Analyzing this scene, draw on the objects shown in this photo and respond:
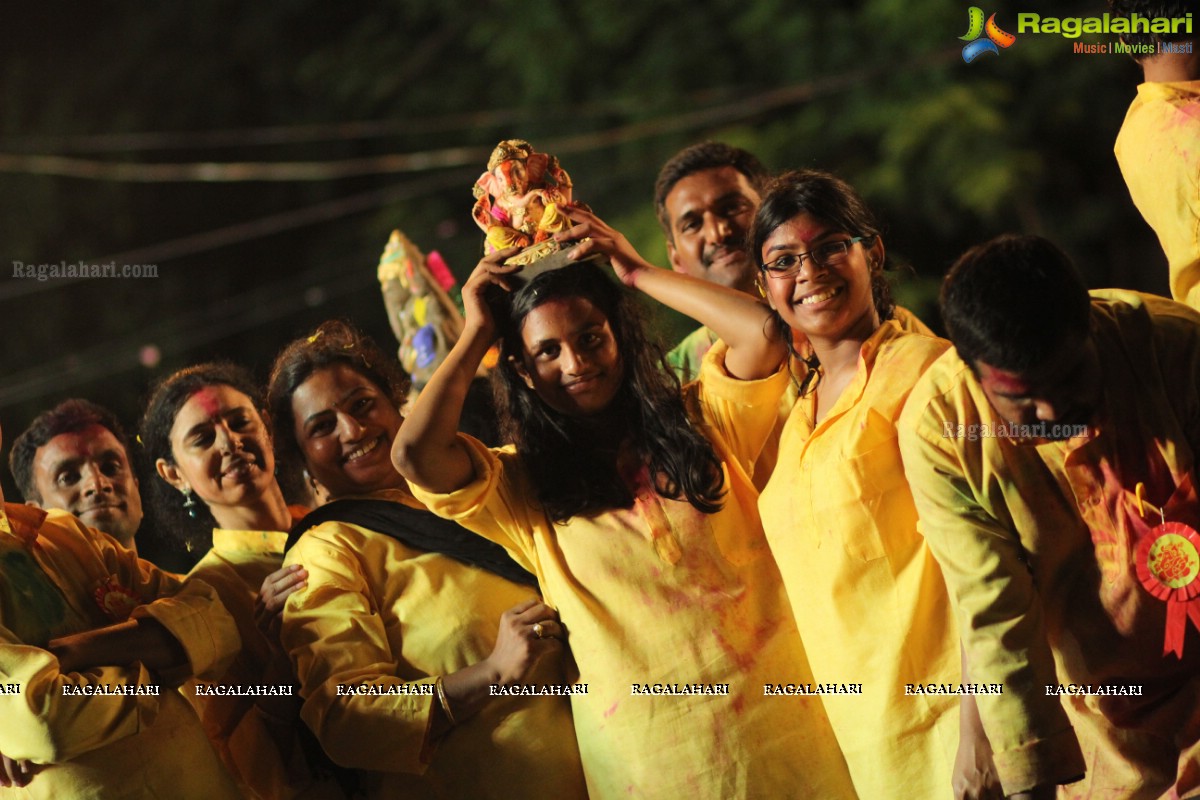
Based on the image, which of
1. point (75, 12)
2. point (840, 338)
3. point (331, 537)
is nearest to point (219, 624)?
point (331, 537)

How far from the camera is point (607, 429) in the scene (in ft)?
10.9

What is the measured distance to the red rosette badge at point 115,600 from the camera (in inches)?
137

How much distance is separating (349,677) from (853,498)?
1.23 metres

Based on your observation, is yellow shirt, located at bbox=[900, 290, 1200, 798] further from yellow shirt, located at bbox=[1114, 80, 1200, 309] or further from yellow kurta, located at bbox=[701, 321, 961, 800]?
yellow shirt, located at bbox=[1114, 80, 1200, 309]

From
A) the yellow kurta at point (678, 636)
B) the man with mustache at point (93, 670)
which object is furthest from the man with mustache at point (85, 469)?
the yellow kurta at point (678, 636)

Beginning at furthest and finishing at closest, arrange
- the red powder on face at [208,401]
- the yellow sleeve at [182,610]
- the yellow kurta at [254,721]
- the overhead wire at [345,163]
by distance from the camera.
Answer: the overhead wire at [345,163] < the red powder on face at [208,401] < the yellow kurta at [254,721] < the yellow sleeve at [182,610]

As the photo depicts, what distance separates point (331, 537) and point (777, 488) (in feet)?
3.65

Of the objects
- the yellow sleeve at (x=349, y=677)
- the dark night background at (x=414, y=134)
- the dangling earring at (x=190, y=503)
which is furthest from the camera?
the dark night background at (x=414, y=134)

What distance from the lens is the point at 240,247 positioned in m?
9.91

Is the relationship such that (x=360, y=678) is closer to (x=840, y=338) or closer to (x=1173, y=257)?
(x=840, y=338)

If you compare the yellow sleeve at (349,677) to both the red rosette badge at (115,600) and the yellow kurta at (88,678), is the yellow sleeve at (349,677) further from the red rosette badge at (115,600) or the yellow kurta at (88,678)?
the red rosette badge at (115,600)

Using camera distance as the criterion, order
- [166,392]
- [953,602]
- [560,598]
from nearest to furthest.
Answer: [953,602], [560,598], [166,392]

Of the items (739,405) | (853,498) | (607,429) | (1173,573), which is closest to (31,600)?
(607,429)

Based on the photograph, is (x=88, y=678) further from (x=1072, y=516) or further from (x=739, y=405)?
(x=1072, y=516)
